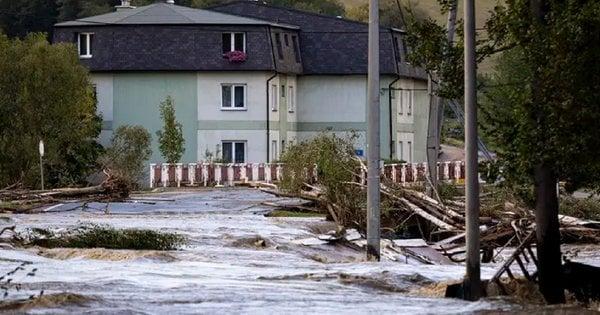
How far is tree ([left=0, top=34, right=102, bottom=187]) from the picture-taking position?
2416 inches

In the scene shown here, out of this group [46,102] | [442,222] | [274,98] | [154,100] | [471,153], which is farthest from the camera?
[274,98]

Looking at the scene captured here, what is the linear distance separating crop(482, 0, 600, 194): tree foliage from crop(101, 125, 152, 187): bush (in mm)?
45078

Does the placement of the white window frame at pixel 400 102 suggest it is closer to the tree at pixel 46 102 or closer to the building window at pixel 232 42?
the building window at pixel 232 42

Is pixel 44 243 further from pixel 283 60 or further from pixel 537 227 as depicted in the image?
pixel 283 60

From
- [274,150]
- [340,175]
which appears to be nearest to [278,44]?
[274,150]

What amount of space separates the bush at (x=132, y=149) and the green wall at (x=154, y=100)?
4.91 m

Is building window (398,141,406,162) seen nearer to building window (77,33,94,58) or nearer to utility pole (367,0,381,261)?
building window (77,33,94,58)

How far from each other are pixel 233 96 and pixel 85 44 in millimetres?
7884

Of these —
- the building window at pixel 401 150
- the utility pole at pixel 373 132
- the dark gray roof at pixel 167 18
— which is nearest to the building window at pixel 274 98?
the dark gray roof at pixel 167 18

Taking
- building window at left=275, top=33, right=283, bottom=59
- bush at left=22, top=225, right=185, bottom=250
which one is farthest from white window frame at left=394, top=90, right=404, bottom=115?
bush at left=22, top=225, right=185, bottom=250

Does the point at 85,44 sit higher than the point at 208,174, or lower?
higher

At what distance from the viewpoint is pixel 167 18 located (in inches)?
3157

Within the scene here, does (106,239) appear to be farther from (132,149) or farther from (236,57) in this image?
(236,57)

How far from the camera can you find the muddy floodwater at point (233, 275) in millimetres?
20719
